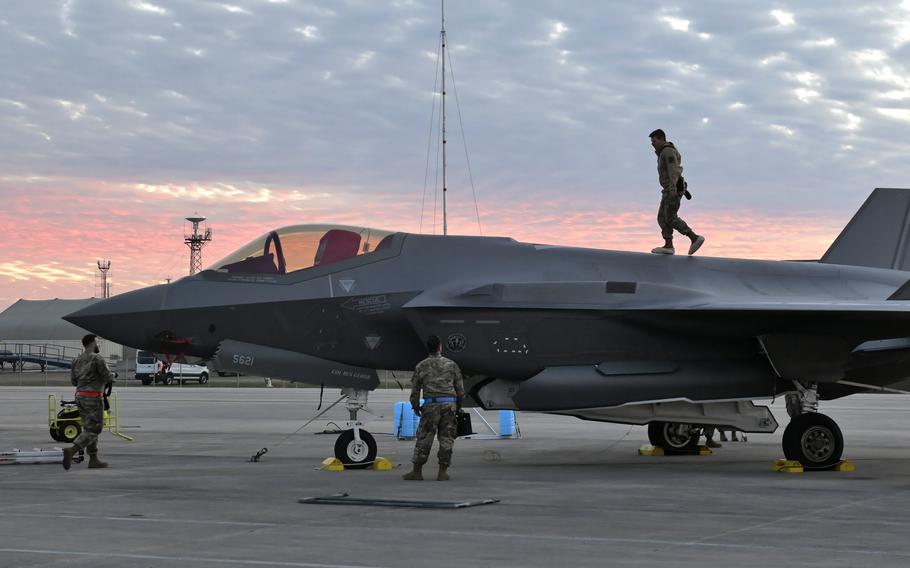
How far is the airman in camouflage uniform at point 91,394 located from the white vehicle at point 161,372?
44125 millimetres

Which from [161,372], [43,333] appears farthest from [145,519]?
[43,333]

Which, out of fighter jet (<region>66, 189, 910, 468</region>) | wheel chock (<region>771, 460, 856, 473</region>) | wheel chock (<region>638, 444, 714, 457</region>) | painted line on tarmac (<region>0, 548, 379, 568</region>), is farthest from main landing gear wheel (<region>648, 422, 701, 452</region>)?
painted line on tarmac (<region>0, 548, 379, 568</region>)

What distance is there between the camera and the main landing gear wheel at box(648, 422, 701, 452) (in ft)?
57.0

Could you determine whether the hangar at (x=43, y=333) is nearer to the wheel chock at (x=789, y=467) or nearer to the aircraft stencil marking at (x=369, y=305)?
the aircraft stencil marking at (x=369, y=305)

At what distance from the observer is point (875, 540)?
26.8 ft

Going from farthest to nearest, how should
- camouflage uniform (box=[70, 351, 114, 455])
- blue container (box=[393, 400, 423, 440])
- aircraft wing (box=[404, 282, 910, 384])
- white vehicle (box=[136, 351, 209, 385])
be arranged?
white vehicle (box=[136, 351, 209, 385]) → blue container (box=[393, 400, 423, 440]) → camouflage uniform (box=[70, 351, 114, 455]) → aircraft wing (box=[404, 282, 910, 384])

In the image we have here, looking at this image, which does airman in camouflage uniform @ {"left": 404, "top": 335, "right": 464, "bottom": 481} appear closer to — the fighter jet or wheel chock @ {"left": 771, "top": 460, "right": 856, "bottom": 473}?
the fighter jet

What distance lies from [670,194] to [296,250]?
17.6 ft

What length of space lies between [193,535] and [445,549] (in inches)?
82.3

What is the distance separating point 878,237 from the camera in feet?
58.0

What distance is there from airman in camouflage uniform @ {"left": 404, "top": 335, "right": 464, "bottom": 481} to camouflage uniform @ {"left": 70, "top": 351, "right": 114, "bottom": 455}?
15.4 feet

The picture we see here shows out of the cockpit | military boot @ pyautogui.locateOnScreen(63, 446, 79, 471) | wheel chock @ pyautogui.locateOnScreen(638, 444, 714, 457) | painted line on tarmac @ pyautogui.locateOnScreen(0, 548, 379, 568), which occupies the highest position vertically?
the cockpit

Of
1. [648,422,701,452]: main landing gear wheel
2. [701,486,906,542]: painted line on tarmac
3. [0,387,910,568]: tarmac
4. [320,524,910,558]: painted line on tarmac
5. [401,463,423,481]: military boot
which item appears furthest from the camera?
[648,422,701,452]: main landing gear wheel

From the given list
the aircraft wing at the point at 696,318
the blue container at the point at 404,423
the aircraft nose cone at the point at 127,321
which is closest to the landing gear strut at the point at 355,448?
the aircraft wing at the point at 696,318
